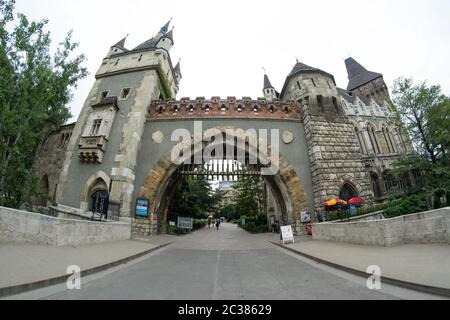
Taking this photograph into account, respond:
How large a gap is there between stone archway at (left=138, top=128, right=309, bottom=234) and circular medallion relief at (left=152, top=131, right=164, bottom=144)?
4.17ft

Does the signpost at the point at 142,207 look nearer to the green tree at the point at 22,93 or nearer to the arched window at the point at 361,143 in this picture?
the green tree at the point at 22,93

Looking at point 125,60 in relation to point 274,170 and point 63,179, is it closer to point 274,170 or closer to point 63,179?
point 63,179

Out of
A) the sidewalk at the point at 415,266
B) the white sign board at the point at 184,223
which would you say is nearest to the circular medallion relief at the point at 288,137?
the sidewalk at the point at 415,266

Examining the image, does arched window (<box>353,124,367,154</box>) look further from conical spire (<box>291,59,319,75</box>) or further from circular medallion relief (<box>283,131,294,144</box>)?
circular medallion relief (<box>283,131,294,144</box>)

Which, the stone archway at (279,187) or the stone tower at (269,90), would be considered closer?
the stone archway at (279,187)

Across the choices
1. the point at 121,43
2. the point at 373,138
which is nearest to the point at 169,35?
the point at 121,43

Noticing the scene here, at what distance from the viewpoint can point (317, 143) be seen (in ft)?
42.2

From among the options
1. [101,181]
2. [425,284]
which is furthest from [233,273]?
[101,181]

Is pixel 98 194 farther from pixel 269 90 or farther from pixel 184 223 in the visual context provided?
pixel 269 90

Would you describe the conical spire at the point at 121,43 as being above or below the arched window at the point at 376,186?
above

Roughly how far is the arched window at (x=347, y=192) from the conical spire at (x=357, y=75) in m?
31.6

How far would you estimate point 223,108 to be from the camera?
49.5 feet

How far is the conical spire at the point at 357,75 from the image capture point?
35.0 m
